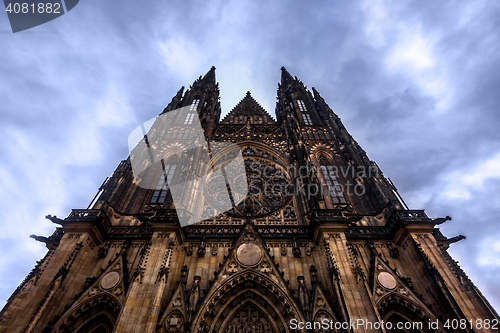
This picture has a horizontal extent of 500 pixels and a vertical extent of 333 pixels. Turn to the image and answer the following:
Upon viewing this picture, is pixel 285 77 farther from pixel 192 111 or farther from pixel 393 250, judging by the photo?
pixel 393 250

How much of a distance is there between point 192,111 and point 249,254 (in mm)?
15017

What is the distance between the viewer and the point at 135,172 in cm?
1652

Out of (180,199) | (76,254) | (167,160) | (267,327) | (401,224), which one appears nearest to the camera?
(267,327)

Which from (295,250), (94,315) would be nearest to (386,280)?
(295,250)

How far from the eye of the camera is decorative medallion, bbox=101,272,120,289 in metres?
10.2

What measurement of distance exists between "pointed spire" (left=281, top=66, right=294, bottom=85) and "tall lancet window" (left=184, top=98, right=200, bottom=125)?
10.4 meters

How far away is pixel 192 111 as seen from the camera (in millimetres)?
22547

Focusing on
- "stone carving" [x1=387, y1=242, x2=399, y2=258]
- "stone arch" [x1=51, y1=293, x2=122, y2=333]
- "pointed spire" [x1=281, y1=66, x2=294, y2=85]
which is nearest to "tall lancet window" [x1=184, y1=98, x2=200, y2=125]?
"pointed spire" [x1=281, y1=66, x2=294, y2=85]

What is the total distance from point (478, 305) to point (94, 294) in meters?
13.8

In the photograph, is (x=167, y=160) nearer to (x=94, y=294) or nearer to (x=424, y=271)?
(x=94, y=294)

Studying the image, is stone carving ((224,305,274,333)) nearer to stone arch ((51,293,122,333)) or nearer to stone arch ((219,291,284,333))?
stone arch ((219,291,284,333))

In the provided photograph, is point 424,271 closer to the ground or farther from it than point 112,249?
closer to the ground

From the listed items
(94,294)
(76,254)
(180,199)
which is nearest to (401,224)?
(180,199)

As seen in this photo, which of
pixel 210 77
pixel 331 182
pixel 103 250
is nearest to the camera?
pixel 103 250
